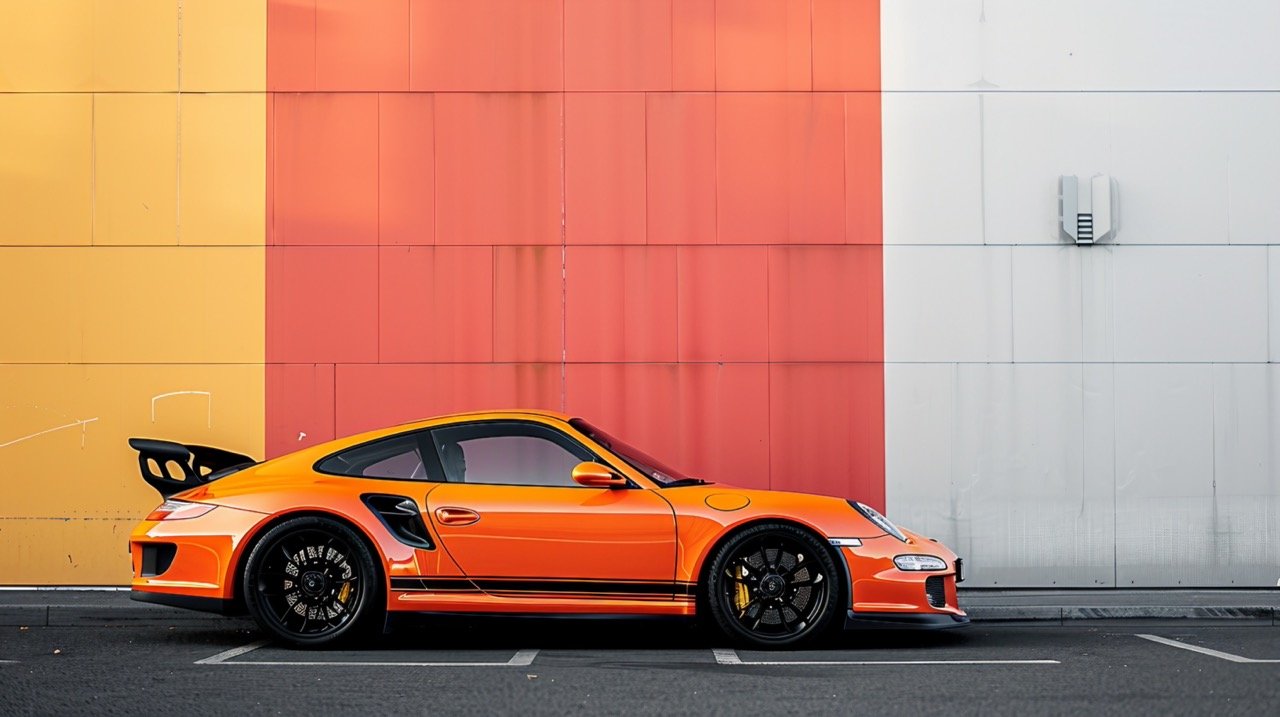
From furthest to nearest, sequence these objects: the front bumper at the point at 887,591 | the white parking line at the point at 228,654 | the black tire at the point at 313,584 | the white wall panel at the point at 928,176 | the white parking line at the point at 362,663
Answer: the white wall panel at the point at 928,176 → the black tire at the point at 313,584 → the front bumper at the point at 887,591 → the white parking line at the point at 228,654 → the white parking line at the point at 362,663

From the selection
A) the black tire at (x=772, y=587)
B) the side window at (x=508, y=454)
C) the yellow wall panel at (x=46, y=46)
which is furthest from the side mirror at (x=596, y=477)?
the yellow wall panel at (x=46, y=46)

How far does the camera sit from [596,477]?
7852 mm

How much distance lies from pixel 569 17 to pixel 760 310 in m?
2.82

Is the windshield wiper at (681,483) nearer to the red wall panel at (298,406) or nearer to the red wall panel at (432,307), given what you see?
the red wall panel at (432,307)

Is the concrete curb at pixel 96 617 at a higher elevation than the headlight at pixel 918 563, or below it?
below

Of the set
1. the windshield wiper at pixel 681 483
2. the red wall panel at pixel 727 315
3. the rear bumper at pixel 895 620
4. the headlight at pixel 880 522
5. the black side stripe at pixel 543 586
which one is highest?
the red wall panel at pixel 727 315

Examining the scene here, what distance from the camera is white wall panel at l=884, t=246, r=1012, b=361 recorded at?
38.9 ft

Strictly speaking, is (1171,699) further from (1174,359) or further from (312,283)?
(312,283)

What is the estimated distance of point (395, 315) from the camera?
11.9 meters

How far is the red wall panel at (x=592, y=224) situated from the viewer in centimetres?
1184

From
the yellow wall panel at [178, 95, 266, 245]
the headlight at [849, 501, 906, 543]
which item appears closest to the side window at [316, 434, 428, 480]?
the headlight at [849, 501, 906, 543]

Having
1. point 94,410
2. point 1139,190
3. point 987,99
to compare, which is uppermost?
point 987,99

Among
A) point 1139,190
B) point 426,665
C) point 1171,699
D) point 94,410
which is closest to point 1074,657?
point 1171,699

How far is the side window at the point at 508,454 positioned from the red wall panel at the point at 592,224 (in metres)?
3.57
